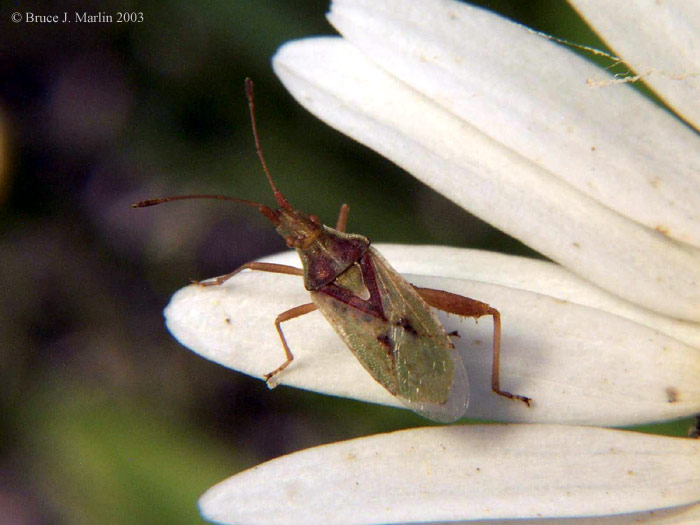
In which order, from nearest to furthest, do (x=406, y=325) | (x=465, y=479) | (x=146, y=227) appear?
(x=465, y=479) → (x=406, y=325) → (x=146, y=227)

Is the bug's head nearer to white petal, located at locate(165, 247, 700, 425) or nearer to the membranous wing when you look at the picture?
the membranous wing

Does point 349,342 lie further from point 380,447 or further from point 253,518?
point 253,518

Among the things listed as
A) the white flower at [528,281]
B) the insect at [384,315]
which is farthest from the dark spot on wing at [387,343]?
the white flower at [528,281]

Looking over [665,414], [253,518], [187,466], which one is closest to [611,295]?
[665,414]

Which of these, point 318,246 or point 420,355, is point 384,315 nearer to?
point 420,355

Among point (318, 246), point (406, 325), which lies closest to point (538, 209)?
point (406, 325)

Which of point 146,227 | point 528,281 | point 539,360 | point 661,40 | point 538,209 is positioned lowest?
point 146,227

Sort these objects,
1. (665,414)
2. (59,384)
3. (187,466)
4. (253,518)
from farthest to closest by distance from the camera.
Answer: (59,384), (187,466), (665,414), (253,518)

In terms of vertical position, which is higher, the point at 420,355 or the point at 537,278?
the point at 537,278
